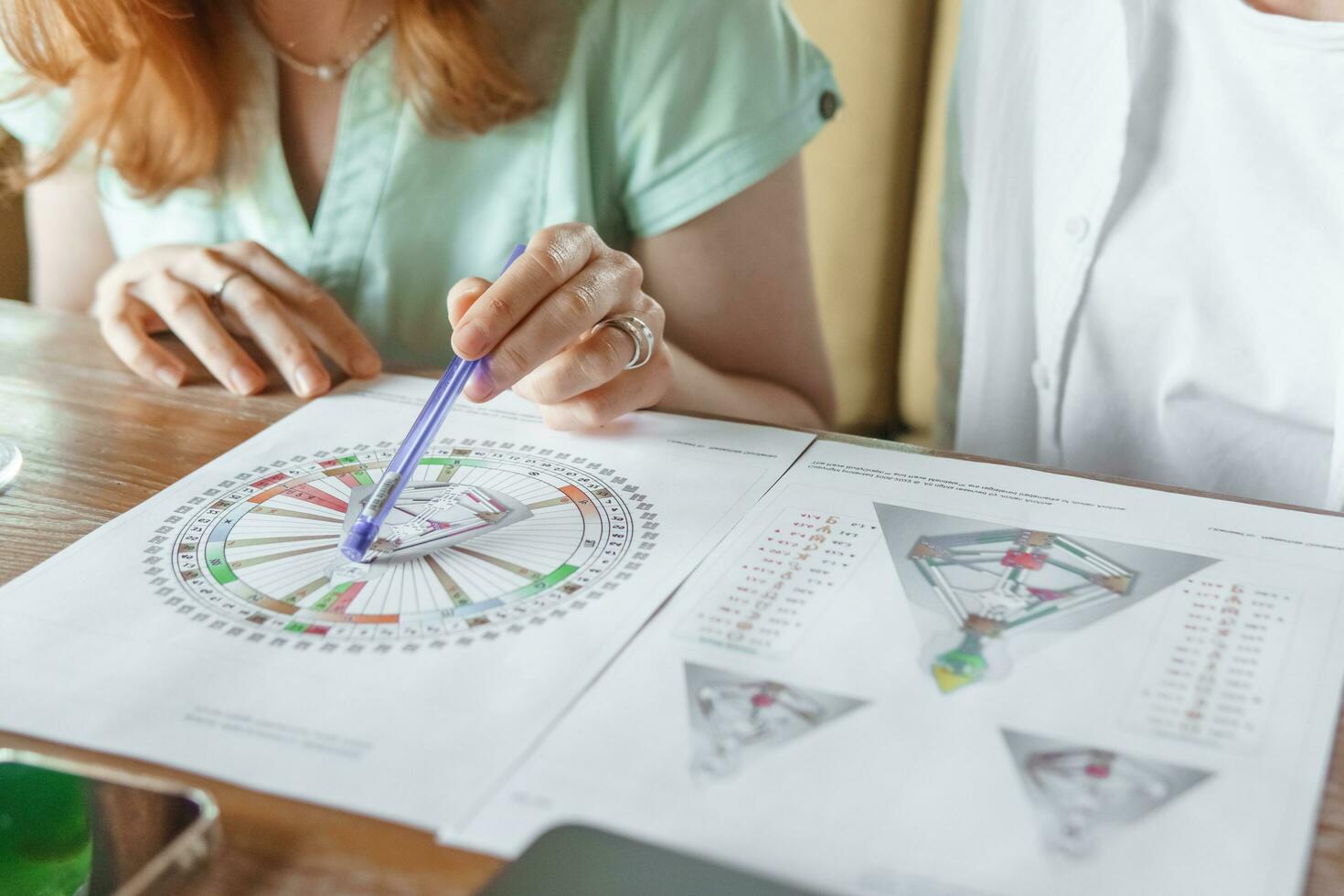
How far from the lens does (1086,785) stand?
349 mm

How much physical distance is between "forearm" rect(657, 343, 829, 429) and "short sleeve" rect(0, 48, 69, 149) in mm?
536

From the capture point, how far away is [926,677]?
40 cm

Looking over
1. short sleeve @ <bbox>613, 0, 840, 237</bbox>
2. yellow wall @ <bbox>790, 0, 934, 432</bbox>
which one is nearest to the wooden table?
short sleeve @ <bbox>613, 0, 840, 237</bbox>

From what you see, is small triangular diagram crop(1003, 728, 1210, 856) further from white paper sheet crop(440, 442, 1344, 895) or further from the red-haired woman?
the red-haired woman

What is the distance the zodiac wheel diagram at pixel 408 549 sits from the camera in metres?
0.45

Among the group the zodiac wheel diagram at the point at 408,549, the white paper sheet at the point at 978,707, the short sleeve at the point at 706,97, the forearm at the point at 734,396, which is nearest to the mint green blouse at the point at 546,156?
the short sleeve at the point at 706,97

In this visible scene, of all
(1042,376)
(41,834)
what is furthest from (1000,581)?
(1042,376)

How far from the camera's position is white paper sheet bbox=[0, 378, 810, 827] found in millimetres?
378

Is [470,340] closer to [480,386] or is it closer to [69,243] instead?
[480,386]

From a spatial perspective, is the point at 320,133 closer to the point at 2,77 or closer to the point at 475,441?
the point at 2,77

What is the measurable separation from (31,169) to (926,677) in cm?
89

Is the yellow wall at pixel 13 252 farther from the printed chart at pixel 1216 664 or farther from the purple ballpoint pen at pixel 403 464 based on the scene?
the printed chart at pixel 1216 664

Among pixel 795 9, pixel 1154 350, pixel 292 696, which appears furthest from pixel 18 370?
pixel 795 9

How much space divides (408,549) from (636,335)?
7.8 inches
